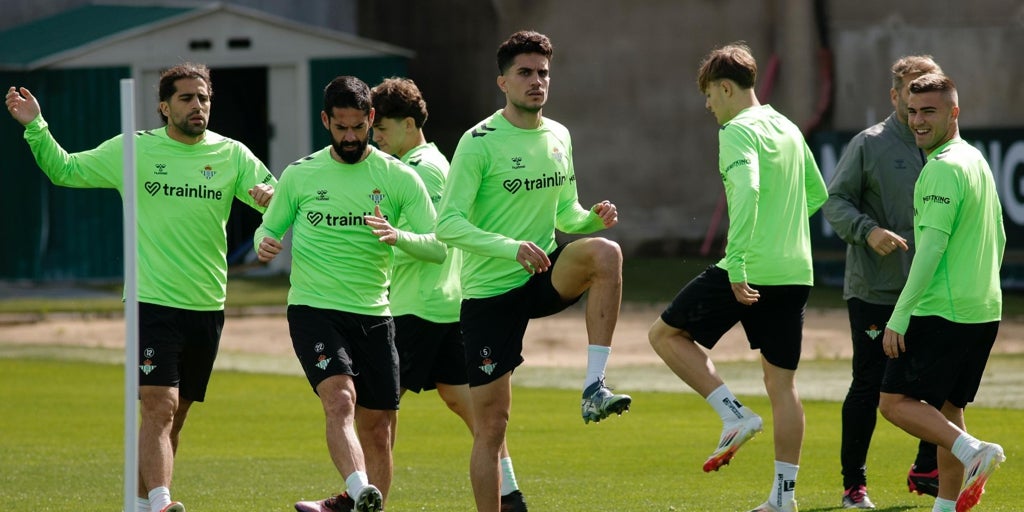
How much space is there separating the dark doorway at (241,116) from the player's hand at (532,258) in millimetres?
23034

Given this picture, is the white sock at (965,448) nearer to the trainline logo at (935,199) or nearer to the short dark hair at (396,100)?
the trainline logo at (935,199)

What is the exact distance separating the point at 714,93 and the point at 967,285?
1671 mm

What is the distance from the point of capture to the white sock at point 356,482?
26.4ft

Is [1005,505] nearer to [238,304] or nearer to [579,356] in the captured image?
[579,356]

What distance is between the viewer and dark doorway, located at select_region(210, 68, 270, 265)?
30.9 meters

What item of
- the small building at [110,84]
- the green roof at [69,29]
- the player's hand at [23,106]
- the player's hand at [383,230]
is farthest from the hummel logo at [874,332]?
the green roof at [69,29]

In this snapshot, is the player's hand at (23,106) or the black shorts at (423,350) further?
the black shorts at (423,350)

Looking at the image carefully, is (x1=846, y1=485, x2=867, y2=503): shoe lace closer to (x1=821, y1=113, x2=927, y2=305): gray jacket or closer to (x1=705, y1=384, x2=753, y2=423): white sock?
(x1=821, y1=113, x2=927, y2=305): gray jacket

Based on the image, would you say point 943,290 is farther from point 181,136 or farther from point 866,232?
point 181,136

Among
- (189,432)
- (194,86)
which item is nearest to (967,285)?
(194,86)

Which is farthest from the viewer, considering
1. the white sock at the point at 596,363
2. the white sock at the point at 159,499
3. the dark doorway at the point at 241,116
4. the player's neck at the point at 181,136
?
the dark doorway at the point at 241,116

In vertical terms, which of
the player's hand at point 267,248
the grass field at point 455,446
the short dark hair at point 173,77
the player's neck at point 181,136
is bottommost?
the grass field at point 455,446

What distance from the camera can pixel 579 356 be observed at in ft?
66.5

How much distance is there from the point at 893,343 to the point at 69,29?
75.9 feet
